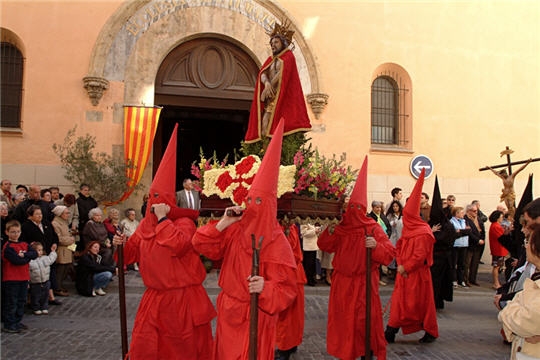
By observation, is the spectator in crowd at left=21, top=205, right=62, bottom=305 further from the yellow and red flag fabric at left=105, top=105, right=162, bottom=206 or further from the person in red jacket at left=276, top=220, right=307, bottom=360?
the person in red jacket at left=276, top=220, right=307, bottom=360

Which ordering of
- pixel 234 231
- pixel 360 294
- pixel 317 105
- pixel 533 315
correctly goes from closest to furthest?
1. pixel 533 315
2. pixel 234 231
3. pixel 360 294
4. pixel 317 105

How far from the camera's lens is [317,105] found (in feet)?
44.0

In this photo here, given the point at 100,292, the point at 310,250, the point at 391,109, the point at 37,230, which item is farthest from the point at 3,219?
the point at 391,109

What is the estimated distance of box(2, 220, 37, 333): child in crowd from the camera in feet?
23.2

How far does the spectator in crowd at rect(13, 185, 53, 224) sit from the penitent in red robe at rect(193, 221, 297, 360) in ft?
18.2

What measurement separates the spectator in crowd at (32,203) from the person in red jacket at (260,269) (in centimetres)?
545

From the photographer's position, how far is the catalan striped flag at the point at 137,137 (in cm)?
1195

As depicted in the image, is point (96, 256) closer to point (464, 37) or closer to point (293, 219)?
point (293, 219)

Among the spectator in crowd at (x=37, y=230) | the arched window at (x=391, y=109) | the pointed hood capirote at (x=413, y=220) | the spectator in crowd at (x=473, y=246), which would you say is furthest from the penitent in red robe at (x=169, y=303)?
the arched window at (x=391, y=109)

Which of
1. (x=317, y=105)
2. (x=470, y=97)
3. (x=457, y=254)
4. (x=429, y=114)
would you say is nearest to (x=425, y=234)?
(x=457, y=254)

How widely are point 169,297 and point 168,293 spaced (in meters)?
0.04

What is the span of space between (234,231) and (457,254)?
914cm

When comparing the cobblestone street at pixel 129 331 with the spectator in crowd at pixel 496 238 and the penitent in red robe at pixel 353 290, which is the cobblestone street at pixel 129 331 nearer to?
the penitent in red robe at pixel 353 290

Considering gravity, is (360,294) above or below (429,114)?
below
